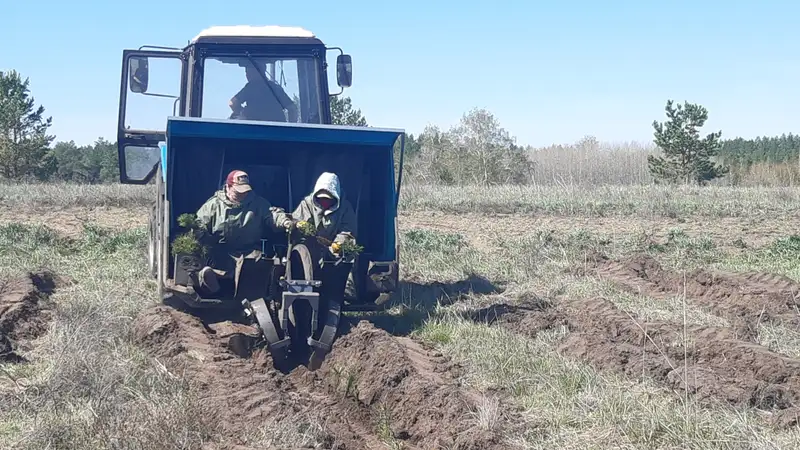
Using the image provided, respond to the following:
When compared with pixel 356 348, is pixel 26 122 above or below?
above

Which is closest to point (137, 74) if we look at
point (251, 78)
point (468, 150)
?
point (251, 78)

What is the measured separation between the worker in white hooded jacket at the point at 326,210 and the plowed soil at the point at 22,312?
253 centimetres

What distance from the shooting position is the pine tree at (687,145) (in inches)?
1337

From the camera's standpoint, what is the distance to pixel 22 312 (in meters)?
8.86

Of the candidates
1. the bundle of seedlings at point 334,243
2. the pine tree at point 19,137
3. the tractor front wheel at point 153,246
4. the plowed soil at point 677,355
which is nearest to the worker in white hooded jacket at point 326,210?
the bundle of seedlings at point 334,243

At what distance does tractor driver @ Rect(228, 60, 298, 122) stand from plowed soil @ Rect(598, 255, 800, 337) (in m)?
4.61

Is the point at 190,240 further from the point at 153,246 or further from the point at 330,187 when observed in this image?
the point at 153,246

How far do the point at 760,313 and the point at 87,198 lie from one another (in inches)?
631

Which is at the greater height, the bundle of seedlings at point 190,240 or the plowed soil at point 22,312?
the bundle of seedlings at point 190,240

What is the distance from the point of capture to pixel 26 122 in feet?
137

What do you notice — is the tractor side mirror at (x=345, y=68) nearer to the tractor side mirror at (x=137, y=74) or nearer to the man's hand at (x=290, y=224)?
the tractor side mirror at (x=137, y=74)

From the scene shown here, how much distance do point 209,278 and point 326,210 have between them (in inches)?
46.8

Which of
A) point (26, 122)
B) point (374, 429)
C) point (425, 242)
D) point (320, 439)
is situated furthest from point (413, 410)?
point (26, 122)

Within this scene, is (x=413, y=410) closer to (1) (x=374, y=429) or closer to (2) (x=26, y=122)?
(1) (x=374, y=429)
